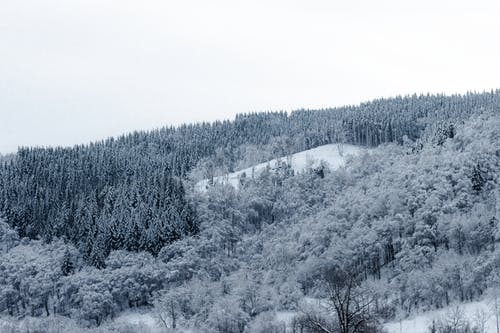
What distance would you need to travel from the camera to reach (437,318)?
389 feet

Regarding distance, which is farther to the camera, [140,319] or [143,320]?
[140,319]

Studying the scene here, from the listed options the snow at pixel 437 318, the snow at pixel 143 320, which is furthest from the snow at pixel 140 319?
the snow at pixel 437 318

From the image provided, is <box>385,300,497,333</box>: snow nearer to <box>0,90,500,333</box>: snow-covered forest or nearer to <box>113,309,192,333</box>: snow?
<box>0,90,500,333</box>: snow-covered forest

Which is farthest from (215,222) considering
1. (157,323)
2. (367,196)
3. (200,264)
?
(157,323)

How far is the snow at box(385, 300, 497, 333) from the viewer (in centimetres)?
11931

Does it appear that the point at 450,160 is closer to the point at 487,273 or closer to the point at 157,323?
the point at 487,273

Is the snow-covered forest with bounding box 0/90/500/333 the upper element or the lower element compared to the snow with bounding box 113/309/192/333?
upper

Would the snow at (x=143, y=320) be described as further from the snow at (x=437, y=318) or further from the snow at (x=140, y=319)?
the snow at (x=437, y=318)

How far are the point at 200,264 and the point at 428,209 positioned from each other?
59.0 meters

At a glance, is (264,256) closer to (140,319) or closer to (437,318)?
(140,319)

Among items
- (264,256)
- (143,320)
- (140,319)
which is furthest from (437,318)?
(264,256)

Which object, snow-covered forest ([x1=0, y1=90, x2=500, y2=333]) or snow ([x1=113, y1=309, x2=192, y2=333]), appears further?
snow ([x1=113, y1=309, x2=192, y2=333])

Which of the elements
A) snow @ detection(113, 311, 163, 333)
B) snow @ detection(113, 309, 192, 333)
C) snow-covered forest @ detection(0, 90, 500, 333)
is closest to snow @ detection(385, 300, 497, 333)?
snow-covered forest @ detection(0, 90, 500, 333)

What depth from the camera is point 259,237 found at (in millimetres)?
192750
